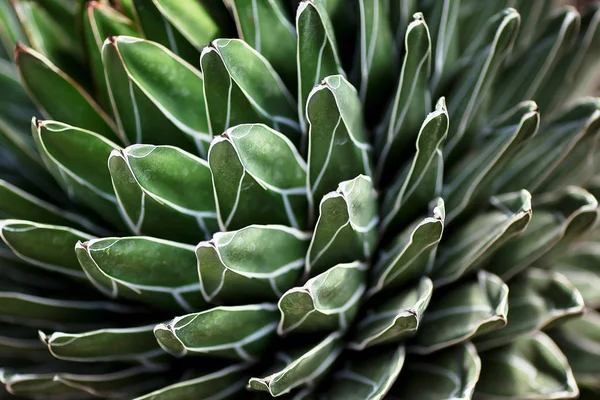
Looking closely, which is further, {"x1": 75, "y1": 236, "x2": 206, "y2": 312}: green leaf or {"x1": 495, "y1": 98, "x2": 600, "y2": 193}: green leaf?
{"x1": 495, "y1": 98, "x2": 600, "y2": 193}: green leaf

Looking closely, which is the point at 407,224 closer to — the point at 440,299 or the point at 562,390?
the point at 440,299

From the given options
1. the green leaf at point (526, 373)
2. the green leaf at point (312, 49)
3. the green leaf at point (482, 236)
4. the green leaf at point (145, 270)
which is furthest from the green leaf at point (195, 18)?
the green leaf at point (526, 373)

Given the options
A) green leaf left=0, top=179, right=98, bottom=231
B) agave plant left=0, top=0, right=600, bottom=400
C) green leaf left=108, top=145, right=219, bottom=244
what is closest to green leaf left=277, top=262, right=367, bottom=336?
agave plant left=0, top=0, right=600, bottom=400

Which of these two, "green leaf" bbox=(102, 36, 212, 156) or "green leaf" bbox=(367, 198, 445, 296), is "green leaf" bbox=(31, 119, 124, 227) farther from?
"green leaf" bbox=(367, 198, 445, 296)

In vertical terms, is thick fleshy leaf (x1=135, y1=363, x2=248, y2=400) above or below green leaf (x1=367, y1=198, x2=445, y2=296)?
below

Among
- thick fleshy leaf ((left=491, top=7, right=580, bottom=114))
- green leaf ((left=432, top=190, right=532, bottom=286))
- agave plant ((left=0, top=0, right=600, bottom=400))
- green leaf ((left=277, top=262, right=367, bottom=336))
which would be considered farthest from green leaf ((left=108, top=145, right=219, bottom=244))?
thick fleshy leaf ((left=491, top=7, right=580, bottom=114))

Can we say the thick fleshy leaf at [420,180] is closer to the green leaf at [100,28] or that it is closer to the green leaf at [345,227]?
the green leaf at [345,227]

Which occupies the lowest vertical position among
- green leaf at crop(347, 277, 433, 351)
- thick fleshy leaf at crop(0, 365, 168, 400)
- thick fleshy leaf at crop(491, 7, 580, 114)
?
thick fleshy leaf at crop(0, 365, 168, 400)

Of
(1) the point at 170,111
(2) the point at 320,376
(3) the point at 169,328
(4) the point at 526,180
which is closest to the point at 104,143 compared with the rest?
(1) the point at 170,111
